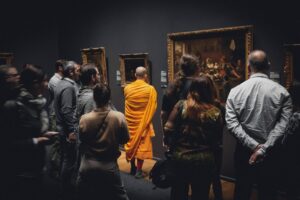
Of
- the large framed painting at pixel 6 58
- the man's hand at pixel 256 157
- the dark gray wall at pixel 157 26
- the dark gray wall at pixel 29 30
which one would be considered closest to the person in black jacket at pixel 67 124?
the man's hand at pixel 256 157

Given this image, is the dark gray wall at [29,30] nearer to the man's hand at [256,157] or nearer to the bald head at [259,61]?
the bald head at [259,61]

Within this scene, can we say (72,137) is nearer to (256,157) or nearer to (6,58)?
(256,157)

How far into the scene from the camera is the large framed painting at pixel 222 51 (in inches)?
215

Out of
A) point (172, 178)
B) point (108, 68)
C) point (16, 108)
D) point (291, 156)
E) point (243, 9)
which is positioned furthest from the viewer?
point (108, 68)

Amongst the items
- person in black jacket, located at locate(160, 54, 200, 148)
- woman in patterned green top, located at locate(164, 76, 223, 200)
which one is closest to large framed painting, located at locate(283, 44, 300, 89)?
person in black jacket, located at locate(160, 54, 200, 148)

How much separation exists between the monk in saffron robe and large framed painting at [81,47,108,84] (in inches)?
82.1

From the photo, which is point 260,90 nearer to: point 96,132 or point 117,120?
point 117,120

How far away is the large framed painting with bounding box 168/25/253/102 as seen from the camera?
5453 mm

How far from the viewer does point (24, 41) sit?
32.1 feet

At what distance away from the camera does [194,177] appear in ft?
11.1

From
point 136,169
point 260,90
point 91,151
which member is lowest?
point 136,169

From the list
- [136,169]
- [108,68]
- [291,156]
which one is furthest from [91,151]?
[108,68]

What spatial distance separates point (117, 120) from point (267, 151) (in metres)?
1.51

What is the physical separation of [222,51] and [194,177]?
2.87m
